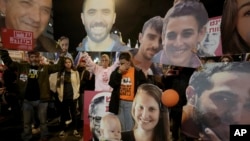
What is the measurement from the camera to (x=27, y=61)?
2.70 meters

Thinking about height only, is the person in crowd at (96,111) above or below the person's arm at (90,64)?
below

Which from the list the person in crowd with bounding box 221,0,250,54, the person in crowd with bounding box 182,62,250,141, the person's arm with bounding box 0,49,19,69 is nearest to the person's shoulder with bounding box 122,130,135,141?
the person in crowd with bounding box 182,62,250,141

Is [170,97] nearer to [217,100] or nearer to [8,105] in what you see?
[217,100]

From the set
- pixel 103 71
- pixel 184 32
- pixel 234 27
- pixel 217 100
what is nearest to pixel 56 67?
pixel 103 71

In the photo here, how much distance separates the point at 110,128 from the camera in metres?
2.71

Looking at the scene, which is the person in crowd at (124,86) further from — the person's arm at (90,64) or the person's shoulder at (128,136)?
the person's arm at (90,64)

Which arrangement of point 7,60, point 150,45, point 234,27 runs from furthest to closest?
point 7,60 < point 150,45 < point 234,27

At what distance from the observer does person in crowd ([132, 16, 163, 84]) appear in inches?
100

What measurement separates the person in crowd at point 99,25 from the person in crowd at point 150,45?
0.22 m

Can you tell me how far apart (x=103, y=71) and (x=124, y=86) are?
0.27 meters

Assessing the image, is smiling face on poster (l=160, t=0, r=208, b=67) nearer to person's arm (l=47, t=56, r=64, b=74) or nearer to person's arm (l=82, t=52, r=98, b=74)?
person's arm (l=82, t=52, r=98, b=74)

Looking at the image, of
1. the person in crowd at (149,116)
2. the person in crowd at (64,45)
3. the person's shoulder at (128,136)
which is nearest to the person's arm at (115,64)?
the person in crowd at (149,116)

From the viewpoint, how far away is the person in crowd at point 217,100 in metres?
2.28

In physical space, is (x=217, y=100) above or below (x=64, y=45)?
Result: below
